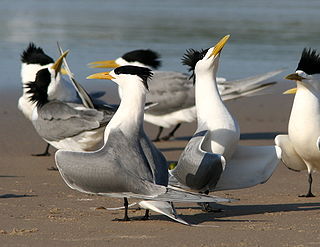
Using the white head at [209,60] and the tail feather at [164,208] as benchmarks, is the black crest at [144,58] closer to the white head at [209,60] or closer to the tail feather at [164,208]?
the white head at [209,60]

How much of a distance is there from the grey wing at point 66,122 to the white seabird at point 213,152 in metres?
2.39

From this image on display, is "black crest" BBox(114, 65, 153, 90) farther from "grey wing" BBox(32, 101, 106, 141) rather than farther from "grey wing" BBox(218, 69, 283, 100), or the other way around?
"grey wing" BBox(218, 69, 283, 100)

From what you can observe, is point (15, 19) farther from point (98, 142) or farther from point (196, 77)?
point (196, 77)

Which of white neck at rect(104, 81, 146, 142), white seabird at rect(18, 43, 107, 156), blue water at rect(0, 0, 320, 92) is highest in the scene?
white neck at rect(104, 81, 146, 142)

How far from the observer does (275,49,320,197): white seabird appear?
6.90 metres

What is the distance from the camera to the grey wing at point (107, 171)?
5320 millimetres

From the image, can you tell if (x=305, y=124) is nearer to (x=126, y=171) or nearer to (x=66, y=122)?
(x=126, y=171)

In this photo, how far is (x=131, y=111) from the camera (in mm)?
5629

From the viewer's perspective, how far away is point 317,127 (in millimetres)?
6922

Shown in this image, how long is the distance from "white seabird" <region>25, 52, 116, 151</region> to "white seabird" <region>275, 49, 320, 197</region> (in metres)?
2.26

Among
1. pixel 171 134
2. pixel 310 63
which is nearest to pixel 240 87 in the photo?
pixel 171 134

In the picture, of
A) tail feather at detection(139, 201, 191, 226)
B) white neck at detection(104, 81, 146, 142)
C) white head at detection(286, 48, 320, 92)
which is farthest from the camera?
white head at detection(286, 48, 320, 92)

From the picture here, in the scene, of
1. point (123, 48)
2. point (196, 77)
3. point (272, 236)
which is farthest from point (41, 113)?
point (123, 48)

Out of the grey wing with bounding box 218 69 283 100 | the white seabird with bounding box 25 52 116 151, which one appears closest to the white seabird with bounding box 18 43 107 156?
the white seabird with bounding box 25 52 116 151
